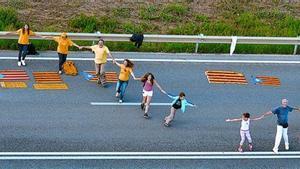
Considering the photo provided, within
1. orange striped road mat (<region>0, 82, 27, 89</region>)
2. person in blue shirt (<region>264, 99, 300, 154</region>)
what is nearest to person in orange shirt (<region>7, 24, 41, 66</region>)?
orange striped road mat (<region>0, 82, 27, 89</region>)

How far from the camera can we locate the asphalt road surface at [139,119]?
18.7 m

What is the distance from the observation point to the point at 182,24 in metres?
27.9

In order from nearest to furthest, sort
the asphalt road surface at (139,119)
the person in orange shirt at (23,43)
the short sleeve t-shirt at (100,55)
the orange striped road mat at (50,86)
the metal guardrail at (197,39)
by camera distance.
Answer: the asphalt road surface at (139,119) < the orange striped road mat at (50,86) < the short sleeve t-shirt at (100,55) < the person in orange shirt at (23,43) < the metal guardrail at (197,39)

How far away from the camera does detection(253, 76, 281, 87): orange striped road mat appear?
23739 millimetres

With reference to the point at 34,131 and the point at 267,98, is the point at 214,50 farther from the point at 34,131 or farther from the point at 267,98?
the point at 34,131

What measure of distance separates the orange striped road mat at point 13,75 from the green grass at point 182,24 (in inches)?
91.0

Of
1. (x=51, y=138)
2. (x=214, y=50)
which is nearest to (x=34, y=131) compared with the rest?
(x=51, y=138)

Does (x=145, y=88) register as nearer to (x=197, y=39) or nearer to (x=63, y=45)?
(x=63, y=45)

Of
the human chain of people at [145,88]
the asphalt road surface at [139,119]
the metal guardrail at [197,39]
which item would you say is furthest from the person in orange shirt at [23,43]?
the metal guardrail at [197,39]

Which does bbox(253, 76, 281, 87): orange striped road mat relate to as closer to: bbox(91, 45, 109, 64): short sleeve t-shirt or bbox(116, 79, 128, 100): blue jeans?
bbox(116, 79, 128, 100): blue jeans

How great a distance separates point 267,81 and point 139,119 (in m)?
5.30

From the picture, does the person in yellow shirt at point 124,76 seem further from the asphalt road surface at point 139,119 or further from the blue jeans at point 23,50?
the blue jeans at point 23,50

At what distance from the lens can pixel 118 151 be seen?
18703 millimetres

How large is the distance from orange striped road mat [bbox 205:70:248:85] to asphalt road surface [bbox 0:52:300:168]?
0.24 m
